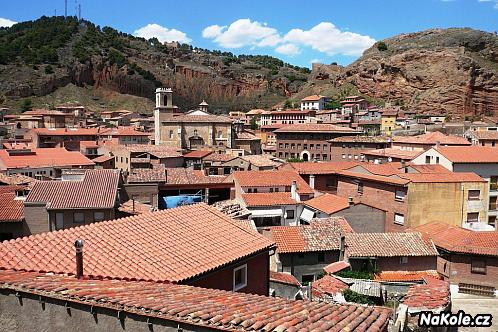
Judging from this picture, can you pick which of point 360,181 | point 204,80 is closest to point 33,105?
point 204,80

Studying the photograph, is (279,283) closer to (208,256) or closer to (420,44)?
(208,256)

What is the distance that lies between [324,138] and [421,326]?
6000 centimetres

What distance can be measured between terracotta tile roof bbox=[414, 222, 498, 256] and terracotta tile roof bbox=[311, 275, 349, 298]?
344 inches

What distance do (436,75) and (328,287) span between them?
329 ft

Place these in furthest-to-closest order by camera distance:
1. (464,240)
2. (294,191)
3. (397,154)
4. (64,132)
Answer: (64,132), (397,154), (294,191), (464,240)

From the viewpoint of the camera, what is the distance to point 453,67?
104000 mm

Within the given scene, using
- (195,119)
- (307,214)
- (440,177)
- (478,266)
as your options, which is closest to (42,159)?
(195,119)

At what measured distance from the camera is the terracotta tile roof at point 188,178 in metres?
37.1

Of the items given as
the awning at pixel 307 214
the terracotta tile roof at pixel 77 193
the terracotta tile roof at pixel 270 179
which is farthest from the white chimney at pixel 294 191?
the terracotta tile roof at pixel 77 193

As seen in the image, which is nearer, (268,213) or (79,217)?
(79,217)

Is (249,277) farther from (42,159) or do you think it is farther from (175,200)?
(42,159)

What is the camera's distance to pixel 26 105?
10050 centimetres

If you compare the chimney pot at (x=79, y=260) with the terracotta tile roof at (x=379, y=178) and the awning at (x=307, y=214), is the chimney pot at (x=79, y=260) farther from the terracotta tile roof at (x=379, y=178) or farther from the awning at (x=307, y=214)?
the terracotta tile roof at (x=379, y=178)

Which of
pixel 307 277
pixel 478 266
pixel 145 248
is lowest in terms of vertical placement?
pixel 307 277
